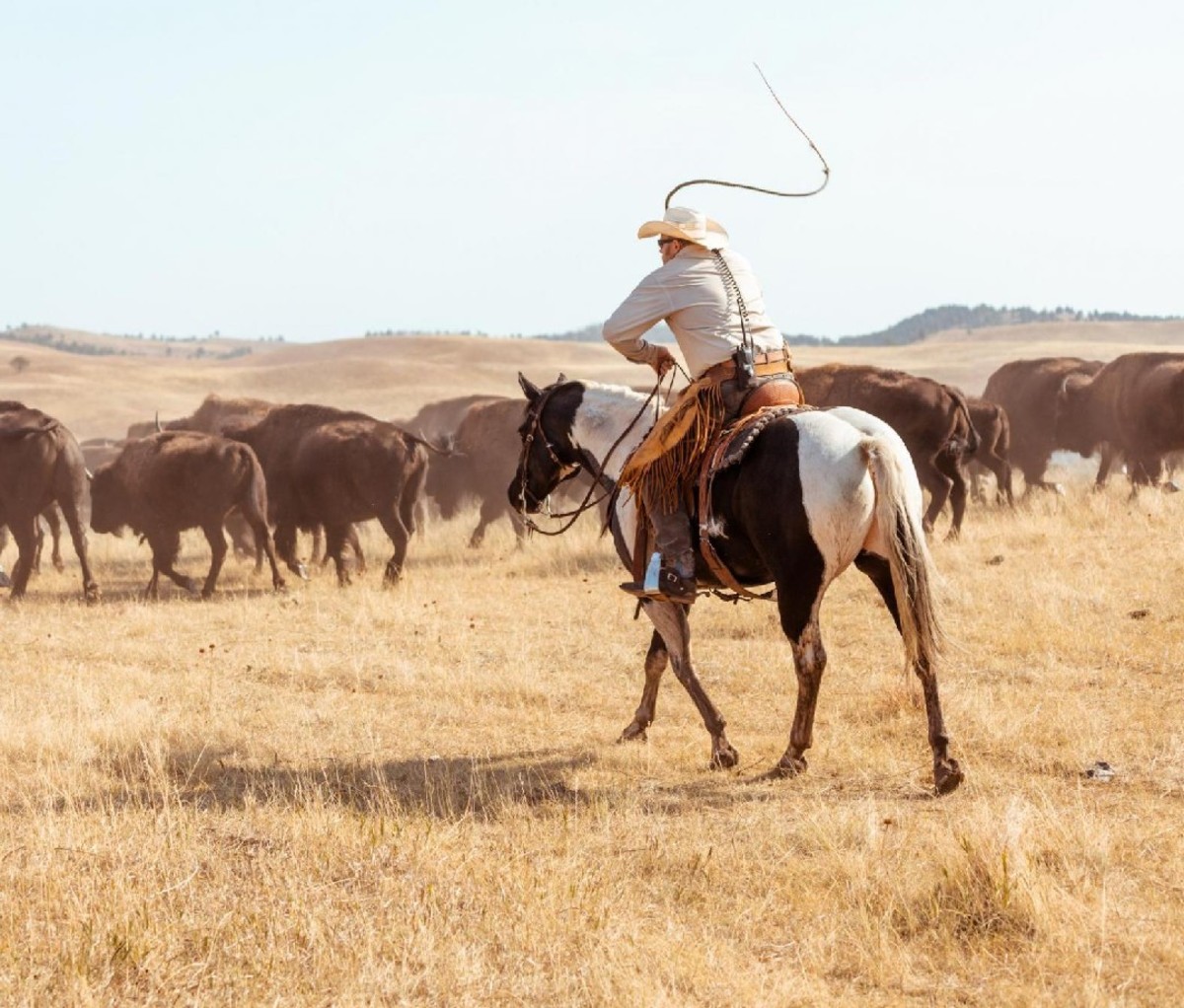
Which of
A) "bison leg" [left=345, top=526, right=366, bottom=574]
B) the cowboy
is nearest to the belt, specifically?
the cowboy

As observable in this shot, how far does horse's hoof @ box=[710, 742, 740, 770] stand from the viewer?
747cm

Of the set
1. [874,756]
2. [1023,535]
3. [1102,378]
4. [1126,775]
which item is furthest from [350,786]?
[1102,378]

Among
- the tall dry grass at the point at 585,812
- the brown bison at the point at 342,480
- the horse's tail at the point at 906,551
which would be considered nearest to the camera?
the tall dry grass at the point at 585,812

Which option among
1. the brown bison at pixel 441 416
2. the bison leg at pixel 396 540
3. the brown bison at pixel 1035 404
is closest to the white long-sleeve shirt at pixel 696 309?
the bison leg at pixel 396 540

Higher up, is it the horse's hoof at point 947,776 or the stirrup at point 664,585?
the stirrup at point 664,585

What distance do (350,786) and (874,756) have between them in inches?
102

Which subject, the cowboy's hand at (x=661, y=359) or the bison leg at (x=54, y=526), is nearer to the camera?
the cowboy's hand at (x=661, y=359)

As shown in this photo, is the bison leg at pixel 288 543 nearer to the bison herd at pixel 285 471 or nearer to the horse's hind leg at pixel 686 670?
the bison herd at pixel 285 471

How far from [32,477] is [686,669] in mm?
9540

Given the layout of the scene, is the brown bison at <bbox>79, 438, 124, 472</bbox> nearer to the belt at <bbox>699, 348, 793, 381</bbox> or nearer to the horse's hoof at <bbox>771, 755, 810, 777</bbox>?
the belt at <bbox>699, 348, 793, 381</bbox>

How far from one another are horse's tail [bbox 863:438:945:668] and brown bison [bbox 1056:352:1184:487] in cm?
1194

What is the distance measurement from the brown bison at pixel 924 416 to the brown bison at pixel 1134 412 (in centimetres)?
341

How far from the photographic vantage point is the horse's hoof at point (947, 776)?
21.9ft

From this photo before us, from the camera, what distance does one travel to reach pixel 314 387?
66.4 metres
